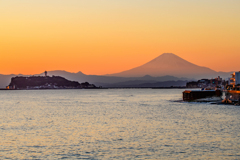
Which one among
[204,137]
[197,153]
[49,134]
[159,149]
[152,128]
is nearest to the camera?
[197,153]

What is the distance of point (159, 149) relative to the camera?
29.1m

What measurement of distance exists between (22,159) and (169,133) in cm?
1834

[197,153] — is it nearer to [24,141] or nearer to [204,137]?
[204,137]

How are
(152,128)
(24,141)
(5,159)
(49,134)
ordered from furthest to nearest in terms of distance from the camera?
1. (152,128)
2. (49,134)
3. (24,141)
4. (5,159)

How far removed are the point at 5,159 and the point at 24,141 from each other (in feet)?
25.2

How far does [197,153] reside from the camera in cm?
2731

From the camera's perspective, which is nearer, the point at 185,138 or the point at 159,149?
the point at 159,149

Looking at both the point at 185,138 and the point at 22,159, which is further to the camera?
the point at 185,138

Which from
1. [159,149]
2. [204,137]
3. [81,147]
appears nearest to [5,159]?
[81,147]

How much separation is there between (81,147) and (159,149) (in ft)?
22.2

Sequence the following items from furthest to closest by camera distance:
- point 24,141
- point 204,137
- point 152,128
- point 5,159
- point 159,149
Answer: point 152,128, point 204,137, point 24,141, point 159,149, point 5,159

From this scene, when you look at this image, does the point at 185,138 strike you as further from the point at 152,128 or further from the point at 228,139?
the point at 152,128

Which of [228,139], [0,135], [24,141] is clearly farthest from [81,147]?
[228,139]

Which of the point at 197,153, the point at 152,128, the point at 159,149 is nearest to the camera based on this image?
the point at 197,153
